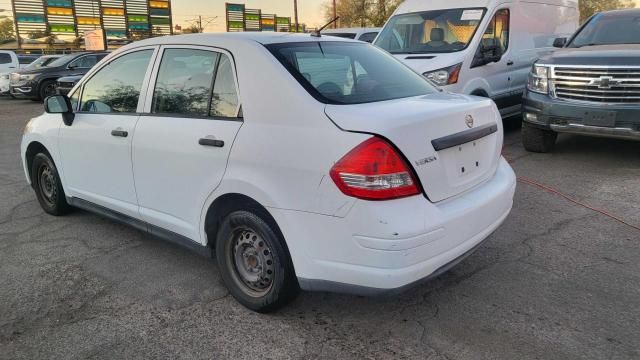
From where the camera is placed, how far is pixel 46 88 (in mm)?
17547

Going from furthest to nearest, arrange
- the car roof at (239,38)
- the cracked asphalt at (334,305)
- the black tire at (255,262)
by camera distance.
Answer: the car roof at (239,38) < the black tire at (255,262) < the cracked asphalt at (334,305)

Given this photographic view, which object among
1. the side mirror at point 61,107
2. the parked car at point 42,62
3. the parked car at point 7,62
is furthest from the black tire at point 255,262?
the parked car at point 7,62

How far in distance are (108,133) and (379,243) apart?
8.11 ft

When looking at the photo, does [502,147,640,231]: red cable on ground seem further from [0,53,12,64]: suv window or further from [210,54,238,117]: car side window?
[0,53,12,64]: suv window

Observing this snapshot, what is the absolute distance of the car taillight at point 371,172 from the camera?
8.16 feet

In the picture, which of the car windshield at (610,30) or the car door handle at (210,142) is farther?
the car windshield at (610,30)

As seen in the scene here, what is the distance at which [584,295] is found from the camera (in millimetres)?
3230

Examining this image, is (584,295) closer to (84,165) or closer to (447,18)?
(84,165)

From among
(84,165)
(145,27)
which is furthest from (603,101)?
(145,27)

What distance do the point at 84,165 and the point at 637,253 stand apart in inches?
171

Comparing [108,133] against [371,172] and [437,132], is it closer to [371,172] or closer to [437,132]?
[371,172]

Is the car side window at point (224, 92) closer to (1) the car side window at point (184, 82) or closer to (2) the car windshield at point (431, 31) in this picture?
(1) the car side window at point (184, 82)

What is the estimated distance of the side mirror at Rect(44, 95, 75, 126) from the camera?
426 centimetres

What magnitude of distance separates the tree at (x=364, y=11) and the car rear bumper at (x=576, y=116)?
1411 inches
